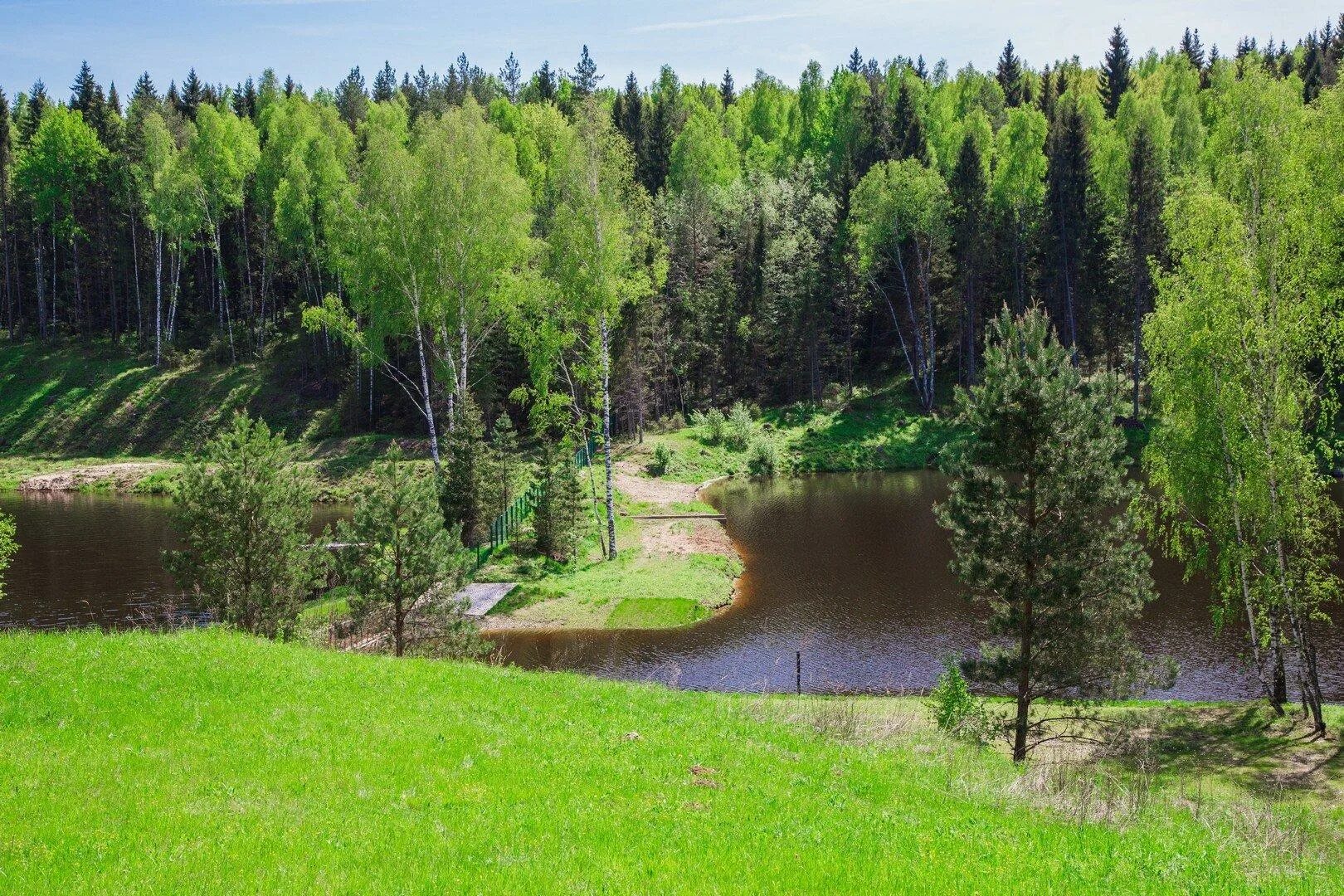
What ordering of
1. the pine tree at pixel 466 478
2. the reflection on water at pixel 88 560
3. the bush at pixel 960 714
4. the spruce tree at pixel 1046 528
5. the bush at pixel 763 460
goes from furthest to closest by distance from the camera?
the bush at pixel 763 460
the pine tree at pixel 466 478
the reflection on water at pixel 88 560
the bush at pixel 960 714
the spruce tree at pixel 1046 528

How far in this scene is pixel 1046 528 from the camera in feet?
61.9

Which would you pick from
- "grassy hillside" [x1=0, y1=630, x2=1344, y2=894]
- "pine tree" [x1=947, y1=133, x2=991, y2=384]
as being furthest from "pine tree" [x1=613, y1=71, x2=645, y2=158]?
"grassy hillside" [x1=0, y1=630, x2=1344, y2=894]

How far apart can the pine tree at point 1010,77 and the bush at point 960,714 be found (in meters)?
98.4

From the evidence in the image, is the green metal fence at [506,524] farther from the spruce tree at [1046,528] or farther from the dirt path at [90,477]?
the dirt path at [90,477]

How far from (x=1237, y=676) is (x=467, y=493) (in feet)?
86.7

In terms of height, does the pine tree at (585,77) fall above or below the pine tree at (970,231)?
above

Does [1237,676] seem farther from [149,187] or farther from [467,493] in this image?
[149,187]

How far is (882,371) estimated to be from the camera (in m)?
76.0

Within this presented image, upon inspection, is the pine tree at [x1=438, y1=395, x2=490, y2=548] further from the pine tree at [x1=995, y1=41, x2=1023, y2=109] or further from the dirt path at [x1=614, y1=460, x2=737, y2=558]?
the pine tree at [x1=995, y1=41, x2=1023, y2=109]

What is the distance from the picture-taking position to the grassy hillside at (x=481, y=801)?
30.3ft

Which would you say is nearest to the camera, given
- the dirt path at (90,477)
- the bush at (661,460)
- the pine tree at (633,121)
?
the bush at (661,460)

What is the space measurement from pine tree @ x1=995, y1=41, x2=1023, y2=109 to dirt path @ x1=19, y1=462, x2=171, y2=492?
92351 millimetres

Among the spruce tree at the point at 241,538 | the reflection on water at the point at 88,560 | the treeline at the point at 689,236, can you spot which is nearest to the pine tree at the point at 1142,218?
the treeline at the point at 689,236

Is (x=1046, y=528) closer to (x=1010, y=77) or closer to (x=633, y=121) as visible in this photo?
(x=633, y=121)
